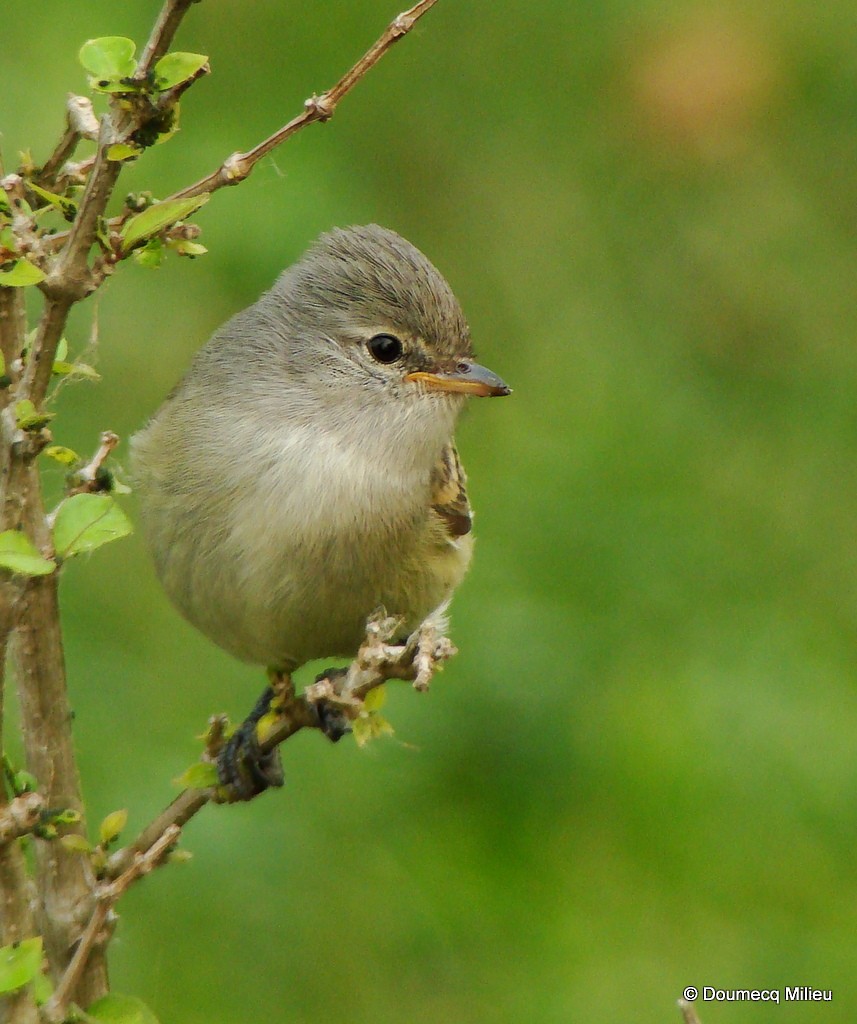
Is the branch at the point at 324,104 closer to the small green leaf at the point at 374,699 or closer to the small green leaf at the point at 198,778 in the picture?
the small green leaf at the point at 374,699

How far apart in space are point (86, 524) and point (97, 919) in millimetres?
558

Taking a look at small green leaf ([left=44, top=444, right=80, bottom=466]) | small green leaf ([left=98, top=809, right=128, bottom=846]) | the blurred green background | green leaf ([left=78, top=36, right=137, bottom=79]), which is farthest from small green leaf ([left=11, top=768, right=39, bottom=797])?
the blurred green background

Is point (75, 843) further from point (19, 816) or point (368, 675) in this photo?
point (368, 675)

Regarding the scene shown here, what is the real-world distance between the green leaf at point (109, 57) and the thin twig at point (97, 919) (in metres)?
1.04

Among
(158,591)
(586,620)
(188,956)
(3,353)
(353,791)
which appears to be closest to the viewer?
(3,353)

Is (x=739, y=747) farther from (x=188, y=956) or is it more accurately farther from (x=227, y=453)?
(x=227, y=453)

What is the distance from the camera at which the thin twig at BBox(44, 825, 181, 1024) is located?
82.0 inches

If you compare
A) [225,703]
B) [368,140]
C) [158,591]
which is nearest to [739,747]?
[225,703]

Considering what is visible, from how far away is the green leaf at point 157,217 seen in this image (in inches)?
78.9

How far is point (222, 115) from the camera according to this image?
5.58 m

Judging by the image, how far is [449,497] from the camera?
3672 mm

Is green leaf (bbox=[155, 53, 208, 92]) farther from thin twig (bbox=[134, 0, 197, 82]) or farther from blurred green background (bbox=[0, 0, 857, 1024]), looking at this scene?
blurred green background (bbox=[0, 0, 857, 1024])

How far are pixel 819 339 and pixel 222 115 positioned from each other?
255cm

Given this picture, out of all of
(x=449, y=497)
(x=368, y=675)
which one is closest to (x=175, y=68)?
(x=368, y=675)
